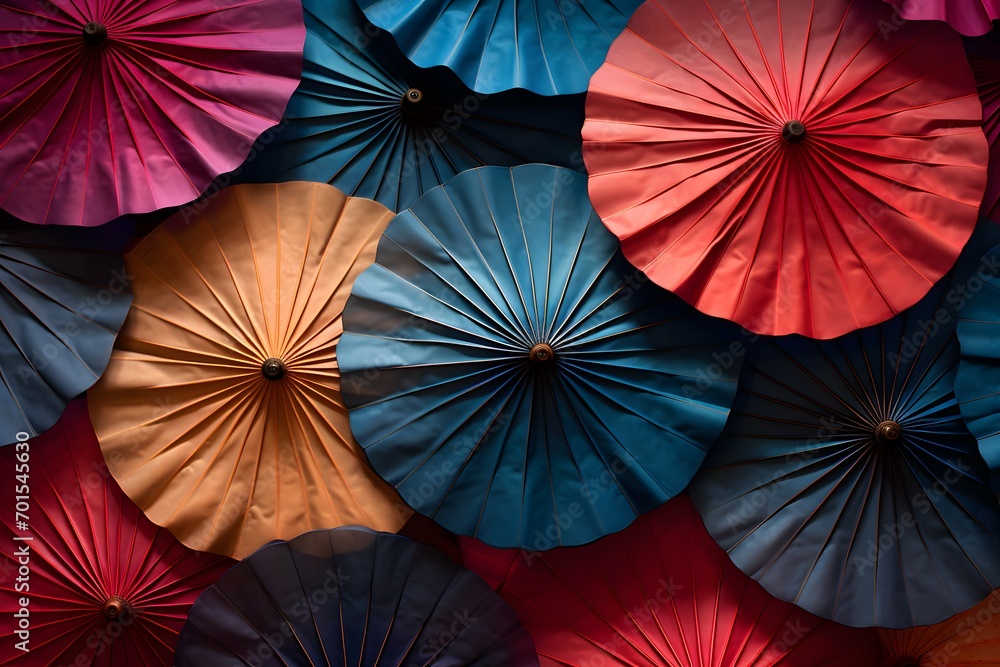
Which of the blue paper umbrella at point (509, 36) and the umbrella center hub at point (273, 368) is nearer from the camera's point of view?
the umbrella center hub at point (273, 368)

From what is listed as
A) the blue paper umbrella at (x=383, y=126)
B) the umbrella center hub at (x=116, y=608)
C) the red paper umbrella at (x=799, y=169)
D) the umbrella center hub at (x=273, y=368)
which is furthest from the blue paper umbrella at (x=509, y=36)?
the umbrella center hub at (x=116, y=608)

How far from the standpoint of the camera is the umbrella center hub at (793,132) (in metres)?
2.60

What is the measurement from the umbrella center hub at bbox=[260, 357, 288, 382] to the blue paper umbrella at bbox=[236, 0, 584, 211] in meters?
0.62

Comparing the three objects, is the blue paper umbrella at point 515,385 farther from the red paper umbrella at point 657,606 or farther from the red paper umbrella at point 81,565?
the red paper umbrella at point 81,565

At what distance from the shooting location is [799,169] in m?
2.68

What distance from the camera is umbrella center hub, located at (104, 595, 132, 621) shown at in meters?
2.69

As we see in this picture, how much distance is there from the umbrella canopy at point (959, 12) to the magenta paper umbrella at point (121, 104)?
1851mm

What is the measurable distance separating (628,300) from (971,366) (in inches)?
40.4

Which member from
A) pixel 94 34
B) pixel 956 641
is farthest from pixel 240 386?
pixel 956 641

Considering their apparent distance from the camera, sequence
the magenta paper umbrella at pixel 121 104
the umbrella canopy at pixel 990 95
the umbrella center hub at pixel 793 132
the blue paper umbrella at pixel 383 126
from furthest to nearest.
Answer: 1. the blue paper umbrella at pixel 383 126
2. the umbrella canopy at pixel 990 95
3. the magenta paper umbrella at pixel 121 104
4. the umbrella center hub at pixel 793 132

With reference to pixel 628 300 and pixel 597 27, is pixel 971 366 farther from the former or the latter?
pixel 597 27

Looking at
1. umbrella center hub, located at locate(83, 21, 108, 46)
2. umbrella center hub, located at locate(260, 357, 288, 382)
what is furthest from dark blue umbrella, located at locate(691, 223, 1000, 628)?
umbrella center hub, located at locate(83, 21, 108, 46)

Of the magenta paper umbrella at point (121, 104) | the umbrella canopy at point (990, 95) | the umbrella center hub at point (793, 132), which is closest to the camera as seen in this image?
the umbrella center hub at point (793, 132)

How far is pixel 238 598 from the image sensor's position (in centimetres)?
269
